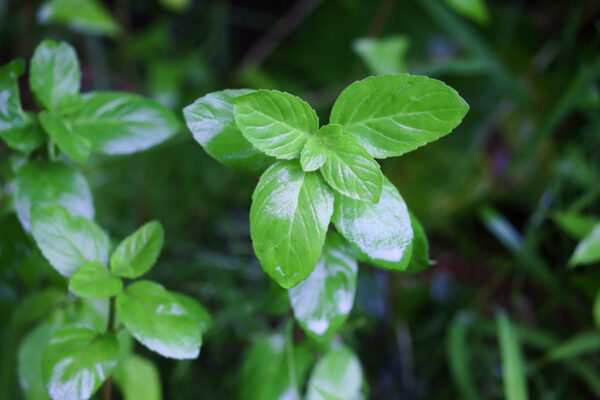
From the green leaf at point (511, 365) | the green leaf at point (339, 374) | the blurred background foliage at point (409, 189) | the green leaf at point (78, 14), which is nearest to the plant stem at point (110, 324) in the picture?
the blurred background foliage at point (409, 189)

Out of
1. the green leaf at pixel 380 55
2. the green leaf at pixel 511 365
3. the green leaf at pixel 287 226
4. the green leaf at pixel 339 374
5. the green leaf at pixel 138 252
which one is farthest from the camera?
the green leaf at pixel 380 55

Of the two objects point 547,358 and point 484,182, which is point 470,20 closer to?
point 484,182

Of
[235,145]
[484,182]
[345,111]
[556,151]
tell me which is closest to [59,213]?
[235,145]

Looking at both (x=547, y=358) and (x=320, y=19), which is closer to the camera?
(x=547, y=358)

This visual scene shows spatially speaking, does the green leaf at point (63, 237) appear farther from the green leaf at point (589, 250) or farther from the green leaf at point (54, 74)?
the green leaf at point (589, 250)

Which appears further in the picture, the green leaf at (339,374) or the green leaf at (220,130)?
the green leaf at (339,374)

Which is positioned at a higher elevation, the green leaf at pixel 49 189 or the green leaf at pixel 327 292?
the green leaf at pixel 49 189

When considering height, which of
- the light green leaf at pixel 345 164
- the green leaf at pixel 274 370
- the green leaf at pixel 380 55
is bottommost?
the green leaf at pixel 274 370
